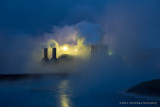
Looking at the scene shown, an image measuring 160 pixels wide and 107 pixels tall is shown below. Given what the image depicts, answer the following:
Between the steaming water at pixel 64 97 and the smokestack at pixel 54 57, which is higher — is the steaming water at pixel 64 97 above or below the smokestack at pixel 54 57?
below

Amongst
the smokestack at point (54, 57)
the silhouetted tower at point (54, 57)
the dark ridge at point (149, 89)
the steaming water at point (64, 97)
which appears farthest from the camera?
the smokestack at point (54, 57)

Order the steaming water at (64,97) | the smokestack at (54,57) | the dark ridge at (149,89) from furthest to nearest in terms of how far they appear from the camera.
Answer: the smokestack at (54,57)
the dark ridge at (149,89)
the steaming water at (64,97)

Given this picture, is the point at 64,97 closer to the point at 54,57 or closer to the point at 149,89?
the point at 149,89

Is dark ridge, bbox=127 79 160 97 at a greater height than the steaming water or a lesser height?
greater

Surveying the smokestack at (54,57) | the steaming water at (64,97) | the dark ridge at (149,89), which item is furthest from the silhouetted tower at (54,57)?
the dark ridge at (149,89)

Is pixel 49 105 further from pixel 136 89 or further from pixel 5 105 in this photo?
→ pixel 136 89

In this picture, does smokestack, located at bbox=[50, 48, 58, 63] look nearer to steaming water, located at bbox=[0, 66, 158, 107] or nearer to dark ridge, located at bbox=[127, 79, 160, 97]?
steaming water, located at bbox=[0, 66, 158, 107]

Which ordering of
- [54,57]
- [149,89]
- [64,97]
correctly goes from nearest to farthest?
[64,97]
[149,89]
[54,57]

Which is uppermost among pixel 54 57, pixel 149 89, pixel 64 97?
pixel 54 57

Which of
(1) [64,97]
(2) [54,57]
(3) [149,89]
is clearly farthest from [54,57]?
(3) [149,89]

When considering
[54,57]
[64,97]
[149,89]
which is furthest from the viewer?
[54,57]

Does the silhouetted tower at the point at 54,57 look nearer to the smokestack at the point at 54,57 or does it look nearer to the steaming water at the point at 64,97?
the smokestack at the point at 54,57

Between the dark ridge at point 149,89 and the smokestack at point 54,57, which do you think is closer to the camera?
the dark ridge at point 149,89

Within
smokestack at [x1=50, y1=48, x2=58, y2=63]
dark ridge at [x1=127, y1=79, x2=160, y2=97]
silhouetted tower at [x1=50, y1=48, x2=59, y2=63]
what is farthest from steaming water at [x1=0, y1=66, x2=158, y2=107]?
smokestack at [x1=50, y1=48, x2=58, y2=63]
